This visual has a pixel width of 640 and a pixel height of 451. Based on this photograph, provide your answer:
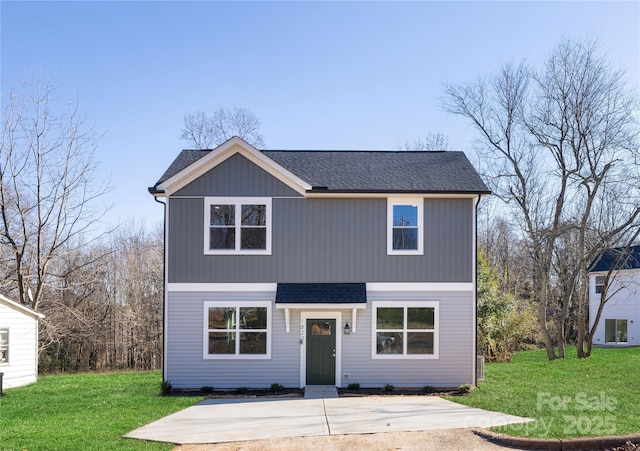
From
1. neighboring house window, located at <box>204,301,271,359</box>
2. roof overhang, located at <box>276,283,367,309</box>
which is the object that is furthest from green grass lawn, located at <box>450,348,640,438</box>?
neighboring house window, located at <box>204,301,271,359</box>

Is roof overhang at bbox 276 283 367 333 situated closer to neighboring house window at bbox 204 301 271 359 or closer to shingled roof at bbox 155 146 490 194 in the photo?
neighboring house window at bbox 204 301 271 359

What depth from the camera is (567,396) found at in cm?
1384

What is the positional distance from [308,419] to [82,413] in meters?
5.00

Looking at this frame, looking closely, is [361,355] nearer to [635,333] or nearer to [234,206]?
[234,206]

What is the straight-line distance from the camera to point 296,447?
9586mm

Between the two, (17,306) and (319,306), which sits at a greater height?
(319,306)

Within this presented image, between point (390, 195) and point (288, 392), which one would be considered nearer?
point (288, 392)

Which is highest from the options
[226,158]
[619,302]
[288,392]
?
[226,158]

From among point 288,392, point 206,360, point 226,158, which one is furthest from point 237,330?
point 226,158

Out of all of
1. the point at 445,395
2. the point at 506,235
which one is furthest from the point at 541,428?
the point at 506,235

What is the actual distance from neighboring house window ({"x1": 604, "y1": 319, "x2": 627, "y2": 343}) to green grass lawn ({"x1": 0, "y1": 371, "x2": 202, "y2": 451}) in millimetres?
27426

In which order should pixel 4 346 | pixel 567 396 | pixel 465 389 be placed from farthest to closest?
pixel 4 346 < pixel 465 389 < pixel 567 396

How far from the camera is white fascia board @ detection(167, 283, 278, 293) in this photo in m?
16.3

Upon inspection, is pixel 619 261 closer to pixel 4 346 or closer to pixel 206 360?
pixel 206 360
